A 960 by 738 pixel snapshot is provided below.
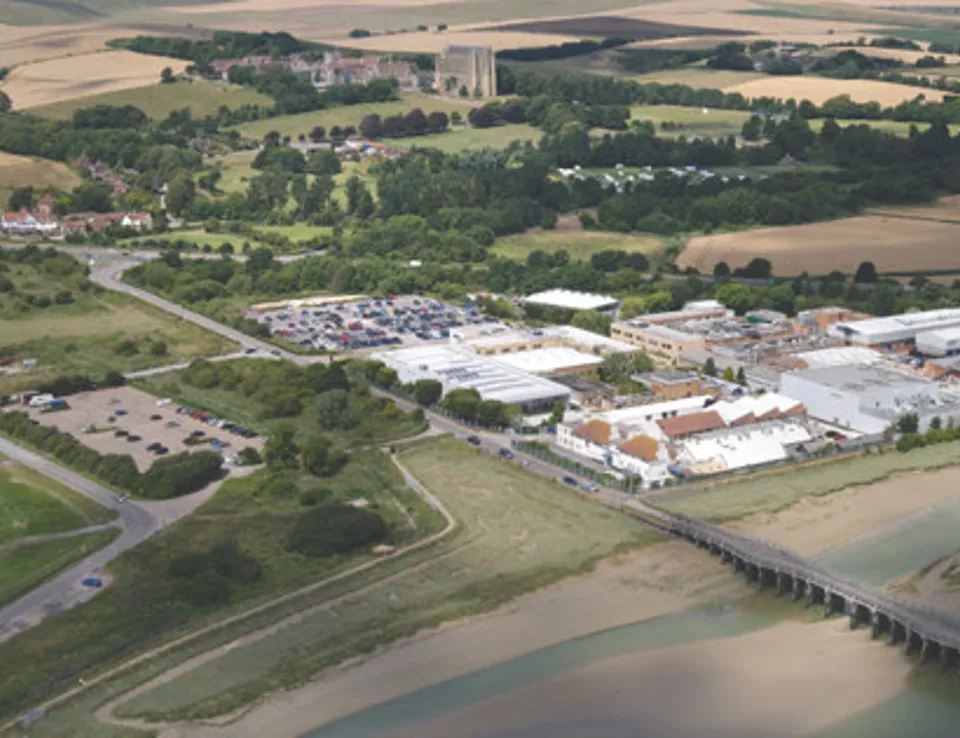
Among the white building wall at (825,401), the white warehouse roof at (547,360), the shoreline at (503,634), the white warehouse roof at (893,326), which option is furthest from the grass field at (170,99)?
the shoreline at (503,634)

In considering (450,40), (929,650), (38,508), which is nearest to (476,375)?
(38,508)

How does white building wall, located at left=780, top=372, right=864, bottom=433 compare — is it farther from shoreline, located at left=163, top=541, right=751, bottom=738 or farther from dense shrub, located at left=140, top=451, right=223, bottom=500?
dense shrub, located at left=140, top=451, right=223, bottom=500

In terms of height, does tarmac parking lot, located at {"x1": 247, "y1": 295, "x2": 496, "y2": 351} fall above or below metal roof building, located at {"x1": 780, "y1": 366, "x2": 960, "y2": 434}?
below

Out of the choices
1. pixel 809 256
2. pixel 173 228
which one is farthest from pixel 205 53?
pixel 809 256

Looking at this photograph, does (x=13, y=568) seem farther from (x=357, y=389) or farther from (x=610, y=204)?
(x=610, y=204)

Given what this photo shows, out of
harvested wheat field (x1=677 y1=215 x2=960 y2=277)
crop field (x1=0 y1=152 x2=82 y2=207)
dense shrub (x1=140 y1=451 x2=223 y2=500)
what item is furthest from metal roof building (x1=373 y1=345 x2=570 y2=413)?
crop field (x1=0 y1=152 x2=82 y2=207)

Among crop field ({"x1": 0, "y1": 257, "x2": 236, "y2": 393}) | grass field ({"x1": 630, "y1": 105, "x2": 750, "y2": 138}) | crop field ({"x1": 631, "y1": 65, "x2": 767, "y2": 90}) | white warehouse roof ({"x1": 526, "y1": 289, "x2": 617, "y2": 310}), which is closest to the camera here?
crop field ({"x1": 0, "y1": 257, "x2": 236, "y2": 393})
